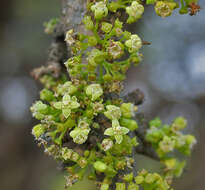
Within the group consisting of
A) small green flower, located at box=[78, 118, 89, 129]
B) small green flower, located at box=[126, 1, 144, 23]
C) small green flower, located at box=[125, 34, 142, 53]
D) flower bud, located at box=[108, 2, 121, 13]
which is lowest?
small green flower, located at box=[78, 118, 89, 129]

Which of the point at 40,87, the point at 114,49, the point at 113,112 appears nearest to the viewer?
the point at 114,49

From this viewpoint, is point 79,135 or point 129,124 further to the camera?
point 129,124

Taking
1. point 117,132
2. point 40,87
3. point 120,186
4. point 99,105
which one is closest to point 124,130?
point 117,132

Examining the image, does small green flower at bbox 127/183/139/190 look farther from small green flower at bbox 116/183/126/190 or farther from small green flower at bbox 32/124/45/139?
small green flower at bbox 32/124/45/139

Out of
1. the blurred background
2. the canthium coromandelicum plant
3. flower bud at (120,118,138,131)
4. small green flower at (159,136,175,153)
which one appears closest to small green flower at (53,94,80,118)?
the canthium coromandelicum plant

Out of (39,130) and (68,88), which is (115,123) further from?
(39,130)

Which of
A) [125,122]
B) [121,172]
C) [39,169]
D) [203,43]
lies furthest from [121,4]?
[203,43]

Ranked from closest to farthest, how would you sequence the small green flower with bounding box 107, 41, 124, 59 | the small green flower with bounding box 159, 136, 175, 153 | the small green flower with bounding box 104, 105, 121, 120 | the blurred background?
the small green flower with bounding box 107, 41, 124, 59 → the small green flower with bounding box 104, 105, 121, 120 → the small green flower with bounding box 159, 136, 175, 153 → the blurred background

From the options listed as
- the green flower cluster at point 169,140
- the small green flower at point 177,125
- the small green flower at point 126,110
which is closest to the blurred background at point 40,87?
the green flower cluster at point 169,140
